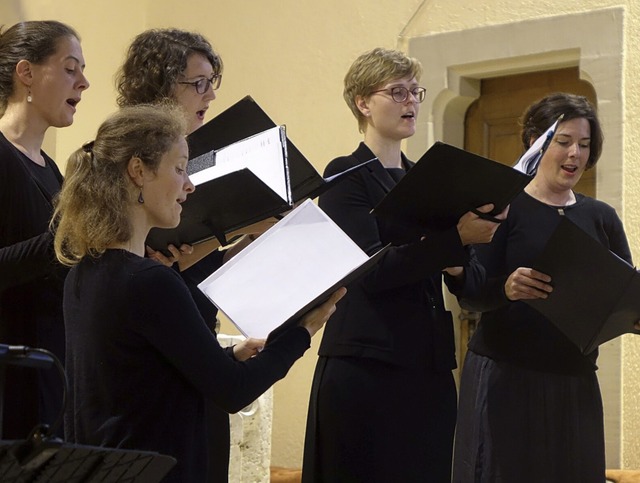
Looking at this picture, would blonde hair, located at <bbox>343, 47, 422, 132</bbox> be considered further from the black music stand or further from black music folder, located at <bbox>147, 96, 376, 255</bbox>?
the black music stand

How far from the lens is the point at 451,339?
3002 millimetres

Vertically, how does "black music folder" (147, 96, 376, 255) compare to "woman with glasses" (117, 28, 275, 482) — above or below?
below

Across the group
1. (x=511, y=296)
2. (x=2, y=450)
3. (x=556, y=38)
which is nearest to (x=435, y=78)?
(x=556, y=38)

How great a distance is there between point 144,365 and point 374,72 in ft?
4.82

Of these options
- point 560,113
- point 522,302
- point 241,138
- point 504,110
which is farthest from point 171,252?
point 504,110

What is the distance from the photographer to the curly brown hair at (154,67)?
2.89 meters

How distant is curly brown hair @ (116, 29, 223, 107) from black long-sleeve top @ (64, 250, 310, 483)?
0.87 m

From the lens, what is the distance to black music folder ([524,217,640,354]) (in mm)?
2984

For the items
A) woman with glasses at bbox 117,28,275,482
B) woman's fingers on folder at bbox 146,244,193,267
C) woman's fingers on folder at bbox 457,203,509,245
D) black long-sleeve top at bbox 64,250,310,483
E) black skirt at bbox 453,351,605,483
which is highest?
woman with glasses at bbox 117,28,275,482

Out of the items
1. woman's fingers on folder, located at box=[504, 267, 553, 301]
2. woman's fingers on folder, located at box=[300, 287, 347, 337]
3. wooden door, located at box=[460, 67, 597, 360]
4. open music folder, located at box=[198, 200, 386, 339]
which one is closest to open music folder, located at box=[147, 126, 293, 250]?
open music folder, located at box=[198, 200, 386, 339]

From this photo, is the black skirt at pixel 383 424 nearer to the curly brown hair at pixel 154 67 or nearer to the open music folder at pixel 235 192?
the open music folder at pixel 235 192

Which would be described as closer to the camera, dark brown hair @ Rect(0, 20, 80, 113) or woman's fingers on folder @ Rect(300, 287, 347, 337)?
woman's fingers on folder @ Rect(300, 287, 347, 337)

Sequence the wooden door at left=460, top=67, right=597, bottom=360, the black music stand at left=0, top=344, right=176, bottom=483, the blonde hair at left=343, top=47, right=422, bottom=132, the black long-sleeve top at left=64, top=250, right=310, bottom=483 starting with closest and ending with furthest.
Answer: the black music stand at left=0, top=344, right=176, bottom=483, the black long-sleeve top at left=64, top=250, right=310, bottom=483, the blonde hair at left=343, top=47, right=422, bottom=132, the wooden door at left=460, top=67, right=597, bottom=360

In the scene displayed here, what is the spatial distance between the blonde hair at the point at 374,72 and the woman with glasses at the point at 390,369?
41 cm
